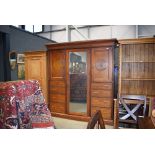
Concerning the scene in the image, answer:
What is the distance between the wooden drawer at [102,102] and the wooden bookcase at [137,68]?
0.26 metres

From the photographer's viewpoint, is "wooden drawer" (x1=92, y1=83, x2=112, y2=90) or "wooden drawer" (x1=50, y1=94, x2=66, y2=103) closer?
"wooden drawer" (x1=92, y1=83, x2=112, y2=90)

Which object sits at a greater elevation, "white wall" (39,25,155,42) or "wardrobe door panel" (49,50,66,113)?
"white wall" (39,25,155,42)

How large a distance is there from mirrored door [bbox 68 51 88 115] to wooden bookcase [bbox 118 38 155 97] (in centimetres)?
71

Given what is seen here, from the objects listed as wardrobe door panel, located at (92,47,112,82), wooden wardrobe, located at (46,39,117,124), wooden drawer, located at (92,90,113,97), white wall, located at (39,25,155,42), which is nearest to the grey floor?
wooden wardrobe, located at (46,39,117,124)

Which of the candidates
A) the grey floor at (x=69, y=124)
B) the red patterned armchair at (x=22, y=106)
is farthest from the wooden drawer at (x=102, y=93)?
the red patterned armchair at (x=22, y=106)

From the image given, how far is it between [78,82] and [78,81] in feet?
0.07

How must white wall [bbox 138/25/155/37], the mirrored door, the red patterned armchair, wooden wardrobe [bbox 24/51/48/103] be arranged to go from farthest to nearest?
white wall [bbox 138/25/155/37] < wooden wardrobe [bbox 24/51/48/103] < the mirrored door < the red patterned armchair

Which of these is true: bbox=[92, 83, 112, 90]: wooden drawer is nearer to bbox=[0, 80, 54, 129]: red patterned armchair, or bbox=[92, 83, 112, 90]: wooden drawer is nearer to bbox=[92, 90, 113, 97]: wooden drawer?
bbox=[92, 90, 113, 97]: wooden drawer

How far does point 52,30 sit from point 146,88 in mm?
4581

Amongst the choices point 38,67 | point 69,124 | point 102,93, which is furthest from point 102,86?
point 38,67

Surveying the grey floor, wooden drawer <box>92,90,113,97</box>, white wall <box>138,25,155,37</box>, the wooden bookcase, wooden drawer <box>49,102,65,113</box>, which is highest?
white wall <box>138,25,155,37</box>

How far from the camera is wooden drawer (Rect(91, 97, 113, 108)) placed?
10.1ft
